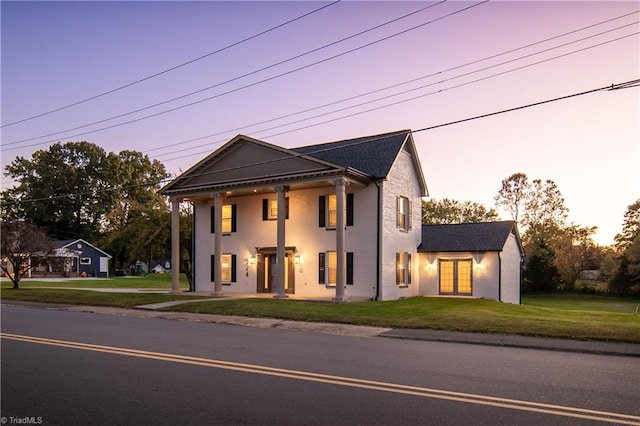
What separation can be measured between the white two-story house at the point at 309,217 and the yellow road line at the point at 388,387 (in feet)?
43.7

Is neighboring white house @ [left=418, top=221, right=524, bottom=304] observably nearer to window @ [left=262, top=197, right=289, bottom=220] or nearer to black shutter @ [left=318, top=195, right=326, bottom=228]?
black shutter @ [left=318, top=195, right=326, bottom=228]

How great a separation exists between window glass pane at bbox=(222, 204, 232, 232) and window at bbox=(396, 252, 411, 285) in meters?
9.93

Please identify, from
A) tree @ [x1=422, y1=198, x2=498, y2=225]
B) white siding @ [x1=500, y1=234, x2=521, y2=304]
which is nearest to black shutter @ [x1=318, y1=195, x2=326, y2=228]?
white siding @ [x1=500, y1=234, x2=521, y2=304]

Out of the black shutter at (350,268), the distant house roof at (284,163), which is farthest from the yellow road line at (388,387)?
the black shutter at (350,268)

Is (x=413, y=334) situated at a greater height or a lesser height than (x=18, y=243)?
lesser

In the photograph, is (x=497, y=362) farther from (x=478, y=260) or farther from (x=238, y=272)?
(x=238, y=272)

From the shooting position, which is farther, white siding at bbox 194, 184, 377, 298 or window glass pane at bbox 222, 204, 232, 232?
window glass pane at bbox 222, 204, 232, 232

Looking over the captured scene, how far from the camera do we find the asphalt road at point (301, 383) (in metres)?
5.90

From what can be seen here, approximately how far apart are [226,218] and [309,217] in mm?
5737

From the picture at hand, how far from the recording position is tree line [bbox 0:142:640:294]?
35.1 m

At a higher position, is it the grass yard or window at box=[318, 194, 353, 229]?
window at box=[318, 194, 353, 229]

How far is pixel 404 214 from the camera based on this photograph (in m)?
27.3

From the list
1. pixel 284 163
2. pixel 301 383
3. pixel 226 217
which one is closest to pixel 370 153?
pixel 284 163

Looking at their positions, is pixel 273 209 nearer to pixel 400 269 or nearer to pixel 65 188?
pixel 400 269
